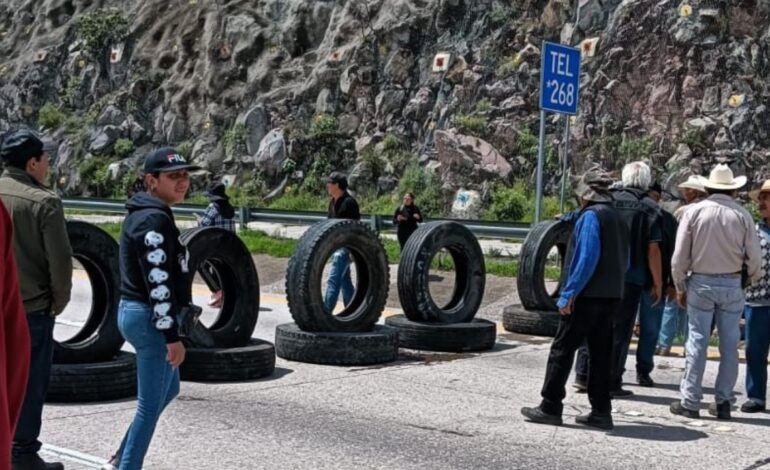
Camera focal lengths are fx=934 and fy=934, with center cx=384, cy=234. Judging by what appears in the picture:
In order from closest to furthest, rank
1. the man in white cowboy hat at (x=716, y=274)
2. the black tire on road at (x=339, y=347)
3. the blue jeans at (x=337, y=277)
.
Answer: the man in white cowboy hat at (x=716, y=274) < the black tire on road at (x=339, y=347) < the blue jeans at (x=337, y=277)

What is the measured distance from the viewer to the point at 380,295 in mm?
9961

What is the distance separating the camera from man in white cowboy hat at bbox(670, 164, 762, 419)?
7246 millimetres

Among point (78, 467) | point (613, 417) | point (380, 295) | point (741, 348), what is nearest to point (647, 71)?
point (741, 348)

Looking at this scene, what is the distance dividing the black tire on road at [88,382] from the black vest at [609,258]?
3.68 m

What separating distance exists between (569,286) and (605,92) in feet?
64.2

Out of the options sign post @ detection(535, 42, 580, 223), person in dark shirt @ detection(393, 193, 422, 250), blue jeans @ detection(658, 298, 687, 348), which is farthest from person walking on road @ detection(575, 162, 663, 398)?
person in dark shirt @ detection(393, 193, 422, 250)

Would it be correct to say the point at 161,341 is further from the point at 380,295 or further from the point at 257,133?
the point at 257,133

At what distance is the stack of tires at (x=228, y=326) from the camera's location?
27.3ft

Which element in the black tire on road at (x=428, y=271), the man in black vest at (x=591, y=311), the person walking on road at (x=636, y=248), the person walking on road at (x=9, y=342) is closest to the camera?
the person walking on road at (x=9, y=342)

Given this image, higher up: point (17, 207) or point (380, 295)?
point (17, 207)

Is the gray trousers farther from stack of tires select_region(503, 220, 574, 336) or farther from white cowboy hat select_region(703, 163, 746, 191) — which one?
stack of tires select_region(503, 220, 574, 336)

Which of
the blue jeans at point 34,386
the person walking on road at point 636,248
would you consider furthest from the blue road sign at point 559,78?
the blue jeans at point 34,386

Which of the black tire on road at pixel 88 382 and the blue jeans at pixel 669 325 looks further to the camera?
the blue jeans at pixel 669 325

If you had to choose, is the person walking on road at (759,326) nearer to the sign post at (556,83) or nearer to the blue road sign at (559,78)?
the sign post at (556,83)
